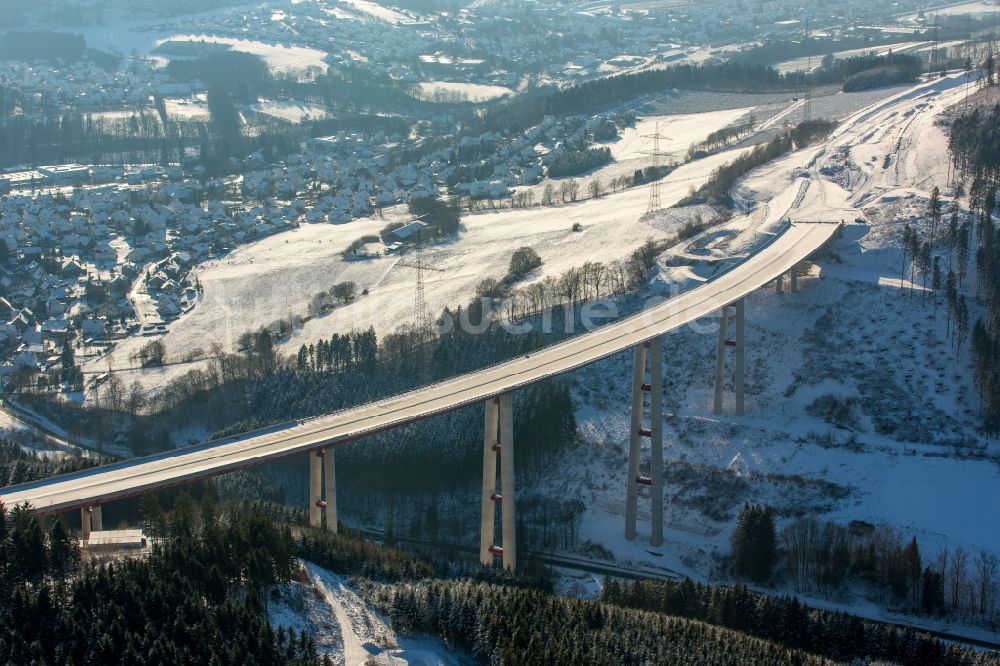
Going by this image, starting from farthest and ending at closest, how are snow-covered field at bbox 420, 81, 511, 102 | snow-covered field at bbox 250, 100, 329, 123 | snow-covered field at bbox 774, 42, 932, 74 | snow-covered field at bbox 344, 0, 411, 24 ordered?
snow-covered field at bbox 344, 0, 411, 24 < snow-covered field at bbox 420, 81, 511, 102 < snow-covered field at bbox 250, 100, 329, 123 < snow-covered field at bbox 774, 42, 932, 74

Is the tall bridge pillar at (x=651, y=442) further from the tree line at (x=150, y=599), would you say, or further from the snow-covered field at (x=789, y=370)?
the tree line at (x=150, y=599)

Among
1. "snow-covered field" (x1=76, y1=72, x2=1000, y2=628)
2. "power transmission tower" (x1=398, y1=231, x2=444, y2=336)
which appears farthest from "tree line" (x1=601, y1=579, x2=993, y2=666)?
"power transmission tower" (x1=398, y1=231, x2=444, y2=336)

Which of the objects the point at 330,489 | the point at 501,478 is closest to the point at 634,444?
the point at 501,478

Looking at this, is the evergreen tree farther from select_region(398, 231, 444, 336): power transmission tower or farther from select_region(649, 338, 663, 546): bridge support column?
select_region(398, 231, 444, 336): power transmission tower

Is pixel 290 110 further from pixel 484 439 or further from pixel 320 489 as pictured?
pixel 320 489

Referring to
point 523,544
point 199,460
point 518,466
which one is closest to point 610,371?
point 518,466

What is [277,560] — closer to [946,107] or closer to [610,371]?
[610,371]
